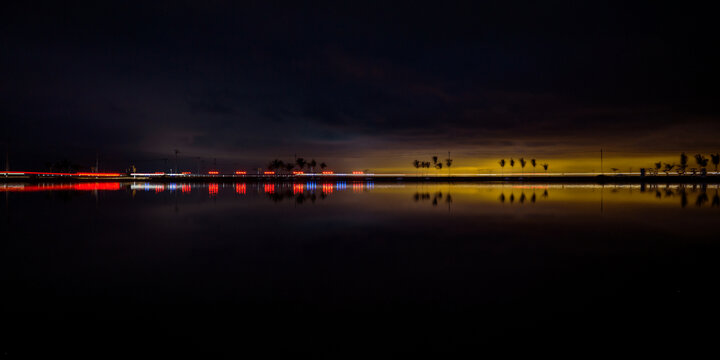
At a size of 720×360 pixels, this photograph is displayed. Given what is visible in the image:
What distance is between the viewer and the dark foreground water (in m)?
5.24

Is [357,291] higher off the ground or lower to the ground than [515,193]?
lower

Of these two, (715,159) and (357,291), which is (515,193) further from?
(715,159)

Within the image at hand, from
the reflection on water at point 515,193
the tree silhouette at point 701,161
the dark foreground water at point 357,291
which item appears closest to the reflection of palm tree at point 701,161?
the tree silhouette at point 701,161

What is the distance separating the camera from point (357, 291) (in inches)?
285

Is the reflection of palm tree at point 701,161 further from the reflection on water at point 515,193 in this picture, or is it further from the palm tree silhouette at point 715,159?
the reflection on water at point 515,193

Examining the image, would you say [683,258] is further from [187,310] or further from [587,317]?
[187,310]

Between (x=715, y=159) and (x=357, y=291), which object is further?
(x=715, y=159)

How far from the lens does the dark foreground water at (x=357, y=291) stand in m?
5.24

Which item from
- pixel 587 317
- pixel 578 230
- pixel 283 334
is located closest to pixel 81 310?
pixel 283 334

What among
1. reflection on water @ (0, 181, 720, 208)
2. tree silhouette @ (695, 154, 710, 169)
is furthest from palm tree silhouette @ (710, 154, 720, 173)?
reflection on water @ (0, 181, 720, 208)

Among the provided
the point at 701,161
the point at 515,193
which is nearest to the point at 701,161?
the point at 701,161

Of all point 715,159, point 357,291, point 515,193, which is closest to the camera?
point 357,291

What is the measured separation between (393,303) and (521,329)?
2137 millimetres

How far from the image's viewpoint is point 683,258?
9672 mm
